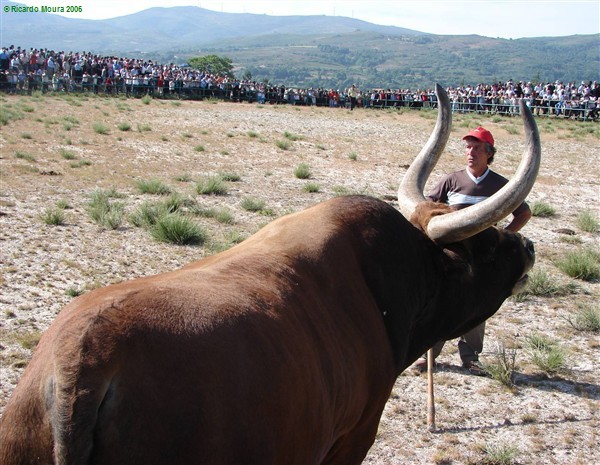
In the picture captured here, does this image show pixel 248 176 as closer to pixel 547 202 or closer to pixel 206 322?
pixel 547 202

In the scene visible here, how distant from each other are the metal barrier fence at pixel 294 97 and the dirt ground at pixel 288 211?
334 inches

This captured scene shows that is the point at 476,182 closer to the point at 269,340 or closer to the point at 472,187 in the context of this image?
the point at 472,187

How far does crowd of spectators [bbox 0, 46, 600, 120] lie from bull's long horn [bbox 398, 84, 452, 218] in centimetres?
3943

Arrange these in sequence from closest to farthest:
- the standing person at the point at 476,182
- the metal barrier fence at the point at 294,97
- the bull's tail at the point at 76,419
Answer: the bull's tail at the point at 76,419, the standing person at the point at 476,182, the metal barrier fence at the point at 294,97

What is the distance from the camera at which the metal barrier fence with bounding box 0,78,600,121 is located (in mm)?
41344

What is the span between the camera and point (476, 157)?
6332mm

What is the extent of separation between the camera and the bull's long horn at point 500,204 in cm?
397

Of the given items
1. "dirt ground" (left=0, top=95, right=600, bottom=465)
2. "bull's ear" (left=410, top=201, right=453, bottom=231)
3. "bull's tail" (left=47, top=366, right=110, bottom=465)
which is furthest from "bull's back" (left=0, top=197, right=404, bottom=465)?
"dirt ground" (left=0, top=95, right=600, bottom=465)

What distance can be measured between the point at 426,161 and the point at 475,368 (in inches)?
118

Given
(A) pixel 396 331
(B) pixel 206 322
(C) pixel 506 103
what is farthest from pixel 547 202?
(C) pixel 506 103

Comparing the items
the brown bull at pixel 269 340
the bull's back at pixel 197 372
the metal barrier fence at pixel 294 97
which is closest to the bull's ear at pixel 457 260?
the brown bull at pixel 269 340

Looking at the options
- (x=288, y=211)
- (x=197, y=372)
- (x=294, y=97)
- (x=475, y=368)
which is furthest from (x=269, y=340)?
(x=294, y=97)

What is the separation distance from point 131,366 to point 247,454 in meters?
0.54

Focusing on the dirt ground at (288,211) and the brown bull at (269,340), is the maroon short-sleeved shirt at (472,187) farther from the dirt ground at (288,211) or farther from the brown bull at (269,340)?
the dirt ground at (288,211)
